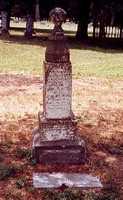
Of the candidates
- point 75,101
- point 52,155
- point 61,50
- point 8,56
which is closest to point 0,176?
point 52,155

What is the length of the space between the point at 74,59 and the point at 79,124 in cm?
1191

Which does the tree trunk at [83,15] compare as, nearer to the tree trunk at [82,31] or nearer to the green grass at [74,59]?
the tree trunk at [82,31]

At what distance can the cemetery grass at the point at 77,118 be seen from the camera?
25.8 feet

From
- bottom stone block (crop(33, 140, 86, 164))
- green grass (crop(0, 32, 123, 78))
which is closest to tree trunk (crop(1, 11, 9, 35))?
green grass (crop(0, 32, 123, 78))

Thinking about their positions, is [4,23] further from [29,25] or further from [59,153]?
[59,153]

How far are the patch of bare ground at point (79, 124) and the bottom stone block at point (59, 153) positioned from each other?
16 centimetres

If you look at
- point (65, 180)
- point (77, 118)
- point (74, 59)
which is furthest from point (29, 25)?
point (65, 180)

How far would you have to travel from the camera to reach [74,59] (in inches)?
910

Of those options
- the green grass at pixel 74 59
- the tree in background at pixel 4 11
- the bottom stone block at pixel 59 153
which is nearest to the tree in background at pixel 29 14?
the tree in background at pixel 4 11

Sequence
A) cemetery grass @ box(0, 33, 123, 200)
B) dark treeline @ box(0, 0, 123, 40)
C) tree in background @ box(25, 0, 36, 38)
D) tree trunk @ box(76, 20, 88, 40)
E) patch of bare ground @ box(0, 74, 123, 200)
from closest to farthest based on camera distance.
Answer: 1. cemetery grass @ box(0, 33, 123, 200)
2. patch of bare ground @ box(0, 74, 123, 200)
3. dark treeline @ box(0, 0, 123, 40)
4. tree in background @ box(25, 0, 36, 38)
5. tree trunk @ box(76, 20, 88, 40)

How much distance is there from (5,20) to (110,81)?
63.0 ft

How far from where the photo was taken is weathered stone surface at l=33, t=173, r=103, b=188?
7.69 metres

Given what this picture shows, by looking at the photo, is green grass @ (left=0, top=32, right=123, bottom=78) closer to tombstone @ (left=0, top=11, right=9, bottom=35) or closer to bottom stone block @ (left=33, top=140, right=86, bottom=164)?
tombstone @ (left=0, top=11, right=9, bottom=35)

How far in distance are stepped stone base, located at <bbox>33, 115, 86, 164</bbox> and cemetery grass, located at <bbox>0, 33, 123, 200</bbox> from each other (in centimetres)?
17
